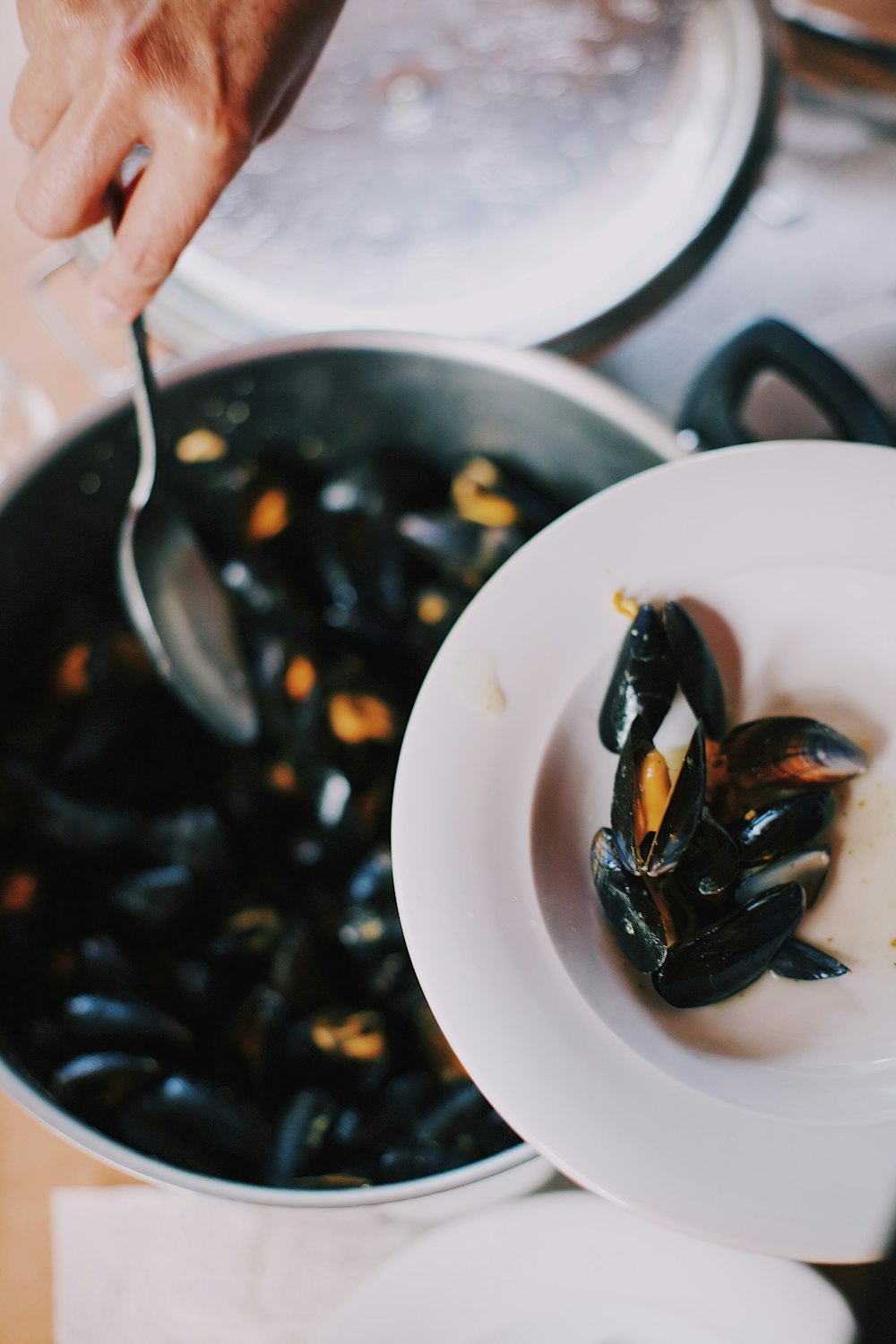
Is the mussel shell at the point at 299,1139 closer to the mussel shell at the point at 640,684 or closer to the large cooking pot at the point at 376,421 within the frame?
the large cooking pot at the point at 376,421

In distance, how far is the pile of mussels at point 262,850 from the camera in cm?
61

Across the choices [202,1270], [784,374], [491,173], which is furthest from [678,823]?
[491,173]

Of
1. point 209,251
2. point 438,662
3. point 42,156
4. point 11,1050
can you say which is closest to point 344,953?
point 11,1050

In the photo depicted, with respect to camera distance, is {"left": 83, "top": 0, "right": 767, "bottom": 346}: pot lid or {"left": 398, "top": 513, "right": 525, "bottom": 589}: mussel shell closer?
{"left": 398, "top": 513, "right": 525, "bottom": 589}: mussel shell

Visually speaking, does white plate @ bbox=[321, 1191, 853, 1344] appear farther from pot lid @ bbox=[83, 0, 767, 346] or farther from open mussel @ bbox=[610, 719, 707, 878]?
pot lid @ bbox=[83, 0, 767, 346]

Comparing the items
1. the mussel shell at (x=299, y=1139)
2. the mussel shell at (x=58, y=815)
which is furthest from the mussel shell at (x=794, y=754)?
the mussel shell at (x=58, y=815)

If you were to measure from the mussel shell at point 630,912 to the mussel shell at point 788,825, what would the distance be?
0.06 m

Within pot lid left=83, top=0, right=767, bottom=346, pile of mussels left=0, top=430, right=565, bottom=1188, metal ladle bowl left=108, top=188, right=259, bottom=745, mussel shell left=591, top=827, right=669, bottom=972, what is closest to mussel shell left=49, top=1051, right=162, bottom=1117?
pile of mussels left=0, top=430, right=565, bottom=1188

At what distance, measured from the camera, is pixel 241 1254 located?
2.12 ft

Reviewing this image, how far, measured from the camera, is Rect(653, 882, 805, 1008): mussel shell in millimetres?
397

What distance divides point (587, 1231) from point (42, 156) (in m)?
0.69

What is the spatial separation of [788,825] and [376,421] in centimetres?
50

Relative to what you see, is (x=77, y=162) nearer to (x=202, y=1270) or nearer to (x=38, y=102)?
(x=38, y=102)

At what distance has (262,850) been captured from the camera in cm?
75
